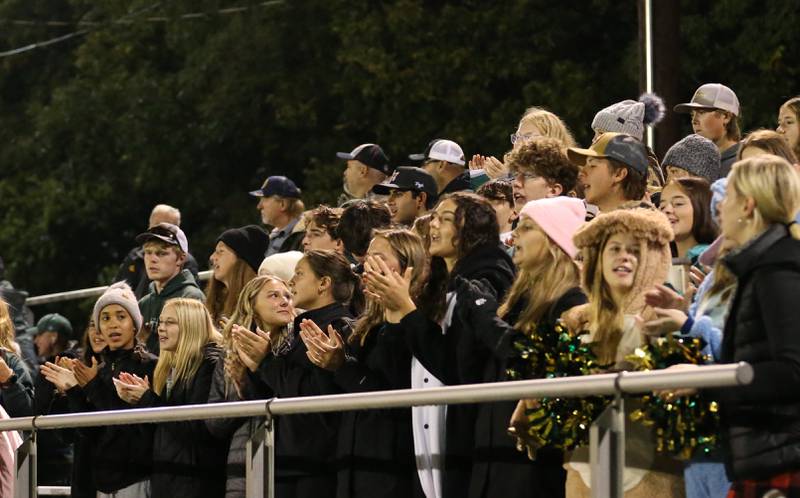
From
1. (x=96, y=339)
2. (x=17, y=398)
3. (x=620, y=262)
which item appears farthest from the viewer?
(x=17, y=398)

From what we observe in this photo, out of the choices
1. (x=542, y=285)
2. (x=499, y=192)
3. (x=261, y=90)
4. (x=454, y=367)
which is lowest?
(x=454, y=367)

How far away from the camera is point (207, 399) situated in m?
8.66

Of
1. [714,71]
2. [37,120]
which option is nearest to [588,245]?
[714,71]

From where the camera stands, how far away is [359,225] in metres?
9.38

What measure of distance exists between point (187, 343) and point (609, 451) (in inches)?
146

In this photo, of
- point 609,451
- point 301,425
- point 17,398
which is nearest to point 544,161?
point 301,425

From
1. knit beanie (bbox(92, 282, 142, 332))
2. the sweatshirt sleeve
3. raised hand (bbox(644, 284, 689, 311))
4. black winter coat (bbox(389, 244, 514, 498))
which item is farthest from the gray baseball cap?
the sweatshirt sleeve

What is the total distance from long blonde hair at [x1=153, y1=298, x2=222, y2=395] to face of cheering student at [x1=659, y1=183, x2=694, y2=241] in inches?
94.9

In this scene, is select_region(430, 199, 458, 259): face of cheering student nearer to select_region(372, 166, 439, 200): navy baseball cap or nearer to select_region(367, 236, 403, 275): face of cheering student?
select_region(367, 236, 403, 275): face of cheering student

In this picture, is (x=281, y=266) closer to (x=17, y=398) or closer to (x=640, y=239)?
(x=17, y=398)

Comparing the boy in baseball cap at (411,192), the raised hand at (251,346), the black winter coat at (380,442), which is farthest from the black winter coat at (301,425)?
the boy in baseball cap at (411,192)

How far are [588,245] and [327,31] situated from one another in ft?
55.9

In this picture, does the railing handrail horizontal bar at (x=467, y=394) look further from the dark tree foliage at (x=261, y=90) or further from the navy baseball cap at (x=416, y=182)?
the dark tree foliage at (x=261, y=90)

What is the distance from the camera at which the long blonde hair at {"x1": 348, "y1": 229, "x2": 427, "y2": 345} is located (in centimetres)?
779
